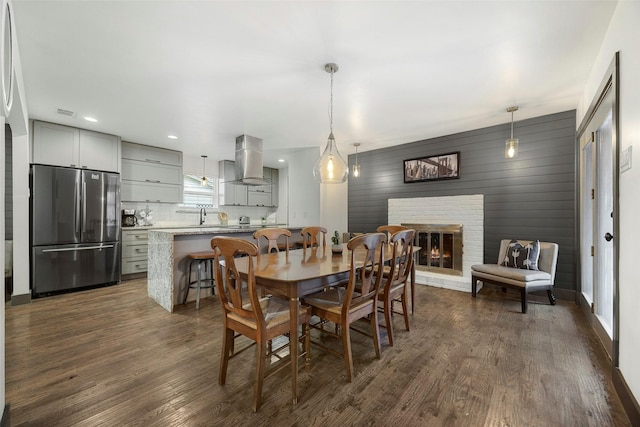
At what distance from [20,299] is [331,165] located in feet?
13.5

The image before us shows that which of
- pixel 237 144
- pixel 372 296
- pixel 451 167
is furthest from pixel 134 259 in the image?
pixel 451 167

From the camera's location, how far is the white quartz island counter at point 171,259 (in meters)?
3.19

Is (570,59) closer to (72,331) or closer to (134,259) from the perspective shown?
(72,331)

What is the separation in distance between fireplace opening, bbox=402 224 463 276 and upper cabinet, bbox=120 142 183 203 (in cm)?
464

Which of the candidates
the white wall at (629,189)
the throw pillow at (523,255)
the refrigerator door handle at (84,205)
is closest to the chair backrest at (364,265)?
the white wall at (629,189)

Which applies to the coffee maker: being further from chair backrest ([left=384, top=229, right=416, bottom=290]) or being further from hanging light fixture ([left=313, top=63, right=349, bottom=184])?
chair backrest ([left=384, top=229, right=416, bottom=290])

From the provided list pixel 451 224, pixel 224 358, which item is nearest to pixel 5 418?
pixel 224 358

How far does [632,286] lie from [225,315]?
2.46 meters

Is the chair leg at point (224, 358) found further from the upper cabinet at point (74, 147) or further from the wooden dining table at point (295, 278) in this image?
the upper cabinet at point (74, 147)

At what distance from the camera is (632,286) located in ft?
5.09

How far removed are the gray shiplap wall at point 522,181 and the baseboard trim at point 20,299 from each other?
560 cm

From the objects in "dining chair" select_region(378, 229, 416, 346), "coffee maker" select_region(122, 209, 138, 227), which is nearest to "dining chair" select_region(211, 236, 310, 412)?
"dining chair" select_region(378, 229, 416, 346)

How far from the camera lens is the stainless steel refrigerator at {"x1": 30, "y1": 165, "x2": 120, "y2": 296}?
360cm

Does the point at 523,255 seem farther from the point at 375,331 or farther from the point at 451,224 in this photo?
the point at 375,331
